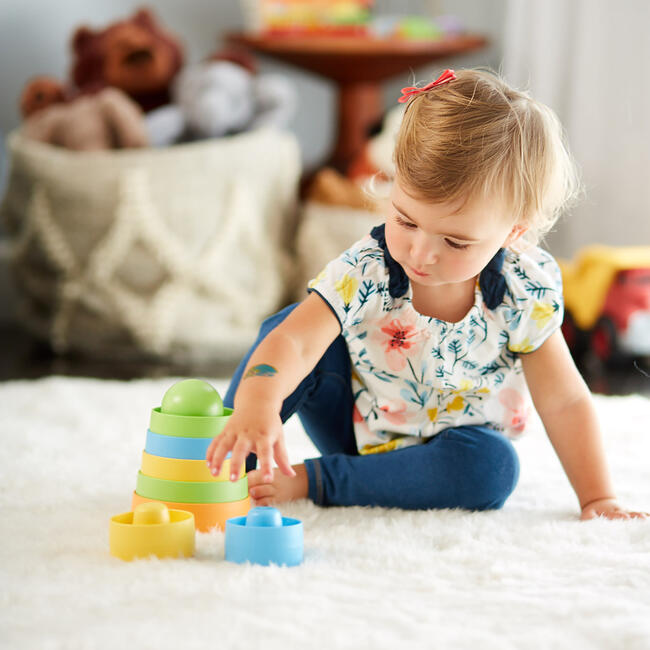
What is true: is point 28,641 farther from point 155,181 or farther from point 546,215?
point 155,181

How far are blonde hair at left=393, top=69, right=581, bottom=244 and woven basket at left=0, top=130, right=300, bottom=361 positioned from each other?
1.03m

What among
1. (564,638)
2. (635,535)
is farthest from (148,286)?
(564,638)

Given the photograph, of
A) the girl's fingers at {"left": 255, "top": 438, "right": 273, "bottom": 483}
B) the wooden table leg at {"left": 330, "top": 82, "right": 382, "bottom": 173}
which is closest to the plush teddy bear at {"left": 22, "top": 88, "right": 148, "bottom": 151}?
the wooden table leg at {"left": 330, "top": 82, "right": 382, "bottom": 173}

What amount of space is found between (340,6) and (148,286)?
2.89ft

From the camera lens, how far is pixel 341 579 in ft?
2.25

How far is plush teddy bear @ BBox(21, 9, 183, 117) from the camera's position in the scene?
6.34 ft

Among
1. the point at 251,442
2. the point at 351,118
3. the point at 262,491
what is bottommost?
the point at 262,491

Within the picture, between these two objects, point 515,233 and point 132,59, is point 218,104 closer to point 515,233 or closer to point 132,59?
point 132,59

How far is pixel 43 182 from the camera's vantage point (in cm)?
180

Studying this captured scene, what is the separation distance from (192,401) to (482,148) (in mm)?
332

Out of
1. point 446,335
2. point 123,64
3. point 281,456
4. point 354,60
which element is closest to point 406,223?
point 446,335

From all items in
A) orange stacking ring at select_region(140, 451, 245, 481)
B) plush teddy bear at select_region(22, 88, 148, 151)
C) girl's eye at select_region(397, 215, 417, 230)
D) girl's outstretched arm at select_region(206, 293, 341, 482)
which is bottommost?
orange stacking ring at select_region(140, 451, 245, 481)

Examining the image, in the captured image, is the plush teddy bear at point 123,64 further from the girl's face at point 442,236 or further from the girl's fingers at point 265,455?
the girl's fingers at point 265,455

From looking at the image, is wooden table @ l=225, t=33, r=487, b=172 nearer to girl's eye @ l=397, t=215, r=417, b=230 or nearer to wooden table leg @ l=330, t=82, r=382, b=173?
wooden table leg @ l=330, t=82, r=382, b=173
